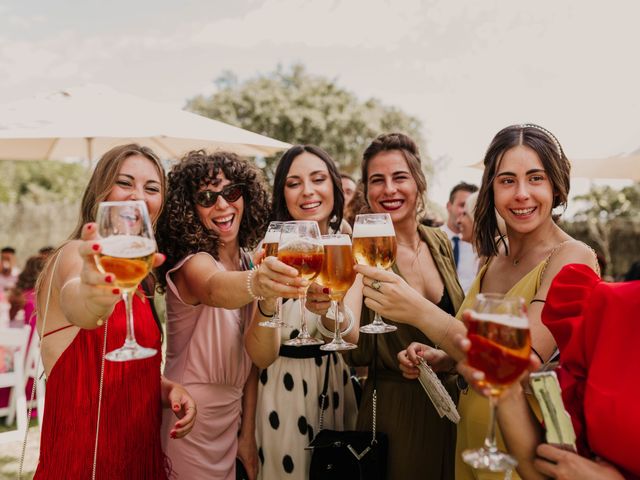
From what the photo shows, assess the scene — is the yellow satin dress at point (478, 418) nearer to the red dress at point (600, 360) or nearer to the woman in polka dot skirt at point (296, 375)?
the red dress at point (600, 360)

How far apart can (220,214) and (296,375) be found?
42.7 inches

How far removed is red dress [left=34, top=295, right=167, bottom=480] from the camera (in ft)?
7.43

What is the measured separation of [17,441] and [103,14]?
3976 centimetres

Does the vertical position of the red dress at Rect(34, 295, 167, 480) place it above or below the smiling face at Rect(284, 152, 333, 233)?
below

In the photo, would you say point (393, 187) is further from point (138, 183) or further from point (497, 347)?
point (497, 347)

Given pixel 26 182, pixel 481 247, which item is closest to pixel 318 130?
pixel 481 247

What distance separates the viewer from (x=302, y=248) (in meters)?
2.04

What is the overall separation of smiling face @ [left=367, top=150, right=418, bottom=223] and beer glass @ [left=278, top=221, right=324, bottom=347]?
4.68 ft

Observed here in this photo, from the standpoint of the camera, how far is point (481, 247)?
3.05m

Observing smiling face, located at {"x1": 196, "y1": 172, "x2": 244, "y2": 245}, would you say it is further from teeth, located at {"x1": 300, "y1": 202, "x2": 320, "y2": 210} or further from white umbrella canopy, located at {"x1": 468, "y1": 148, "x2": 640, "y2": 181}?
white umbrella canopy, located at {"x1": 468, "y1": 148, "x2": 640, "y2": 181}

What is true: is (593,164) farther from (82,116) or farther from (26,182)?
(26,182)

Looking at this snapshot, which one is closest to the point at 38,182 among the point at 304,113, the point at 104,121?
the point at 304,113

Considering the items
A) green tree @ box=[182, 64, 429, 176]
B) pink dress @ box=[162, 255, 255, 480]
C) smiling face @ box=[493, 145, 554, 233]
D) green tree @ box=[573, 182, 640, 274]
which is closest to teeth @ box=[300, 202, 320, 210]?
pink dress @ box=[162, 255, 255, 480]

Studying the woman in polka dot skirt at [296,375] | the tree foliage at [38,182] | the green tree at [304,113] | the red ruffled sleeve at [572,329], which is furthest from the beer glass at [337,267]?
the tree foliage at [38,182]
